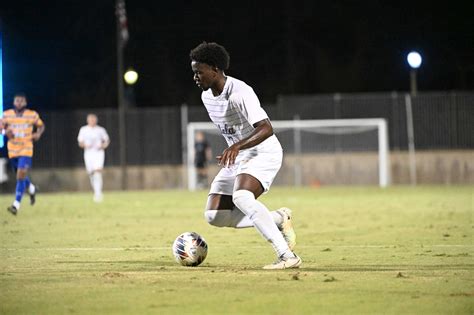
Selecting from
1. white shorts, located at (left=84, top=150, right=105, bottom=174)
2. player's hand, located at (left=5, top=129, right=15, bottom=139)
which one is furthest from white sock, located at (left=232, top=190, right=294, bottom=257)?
white shorts, located at (left=84, top=150, right=105, bottom=174)

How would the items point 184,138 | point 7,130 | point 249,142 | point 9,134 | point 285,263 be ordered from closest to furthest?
point 249,142
point 285,263
point 9,134
point 7,130
point 184,138

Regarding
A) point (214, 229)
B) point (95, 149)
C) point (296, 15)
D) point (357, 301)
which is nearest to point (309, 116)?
point (296, 15)

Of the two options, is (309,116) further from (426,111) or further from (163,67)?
(163,67)

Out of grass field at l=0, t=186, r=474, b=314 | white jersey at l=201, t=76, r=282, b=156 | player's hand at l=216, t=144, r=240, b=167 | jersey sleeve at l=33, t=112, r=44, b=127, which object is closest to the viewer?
grass field at l=0, t=186, r=474, b=314

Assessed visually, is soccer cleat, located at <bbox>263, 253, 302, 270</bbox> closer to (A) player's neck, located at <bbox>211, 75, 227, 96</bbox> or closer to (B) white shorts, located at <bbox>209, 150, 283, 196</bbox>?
(B) white shorts, located at <bbox>209, 150, 283, 196</bbox>

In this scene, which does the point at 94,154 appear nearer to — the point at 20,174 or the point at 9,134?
the point at 9,134

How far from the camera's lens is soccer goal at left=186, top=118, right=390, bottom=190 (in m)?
40.8

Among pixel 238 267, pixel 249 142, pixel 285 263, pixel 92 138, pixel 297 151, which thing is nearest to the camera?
pixel 249 142

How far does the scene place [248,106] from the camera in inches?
436

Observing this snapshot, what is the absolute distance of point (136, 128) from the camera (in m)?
42.9

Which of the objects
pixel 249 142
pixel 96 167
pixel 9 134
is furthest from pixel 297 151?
pixel 249 142

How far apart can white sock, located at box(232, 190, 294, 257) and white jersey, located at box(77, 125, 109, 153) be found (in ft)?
65.2

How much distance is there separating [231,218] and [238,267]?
0.58m

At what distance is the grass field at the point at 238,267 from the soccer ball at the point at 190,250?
14 centimetres
